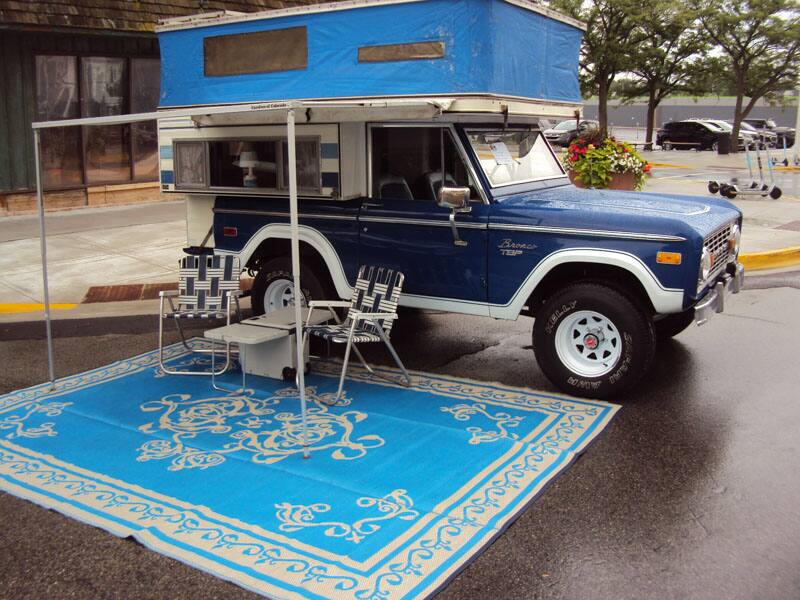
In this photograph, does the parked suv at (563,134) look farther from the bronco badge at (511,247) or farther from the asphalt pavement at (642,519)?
the bronco badge at (511,247)

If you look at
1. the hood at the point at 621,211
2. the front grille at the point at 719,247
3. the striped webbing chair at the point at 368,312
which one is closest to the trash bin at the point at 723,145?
the hood at the point at 621,211

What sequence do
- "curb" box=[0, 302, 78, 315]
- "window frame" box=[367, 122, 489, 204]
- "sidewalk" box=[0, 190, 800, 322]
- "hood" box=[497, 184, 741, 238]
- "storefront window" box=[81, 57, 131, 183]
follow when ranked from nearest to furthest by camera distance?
"hood" box=[497, 184, 741, 238], "window frame" box=[367, 122, 489, 204], "curb" box=[0, 302, 78, 315], "sidewalk" box=[0, 190, 800, 322], "storefront window" box=[81, 57, 131, 183]

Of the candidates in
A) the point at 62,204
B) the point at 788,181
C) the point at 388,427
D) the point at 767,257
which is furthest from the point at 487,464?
the point at 788,181

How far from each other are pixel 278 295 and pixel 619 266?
3356 millimetres

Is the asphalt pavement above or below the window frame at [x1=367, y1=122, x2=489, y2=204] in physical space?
below

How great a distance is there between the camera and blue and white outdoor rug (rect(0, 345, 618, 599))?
421 cm

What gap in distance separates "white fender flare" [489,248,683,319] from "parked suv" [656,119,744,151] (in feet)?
111

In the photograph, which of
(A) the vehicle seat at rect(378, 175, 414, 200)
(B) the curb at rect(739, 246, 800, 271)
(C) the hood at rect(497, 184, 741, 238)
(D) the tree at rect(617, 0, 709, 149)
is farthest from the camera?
(D) the tree at rect(617, 0, 709, 149)

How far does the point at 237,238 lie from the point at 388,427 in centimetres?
300

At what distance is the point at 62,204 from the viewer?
15219 millimetres

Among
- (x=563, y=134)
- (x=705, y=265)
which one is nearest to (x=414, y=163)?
(x=705, y=265)

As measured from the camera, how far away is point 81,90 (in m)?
15.1

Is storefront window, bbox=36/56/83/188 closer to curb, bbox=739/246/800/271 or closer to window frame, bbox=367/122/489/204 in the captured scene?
window frame, bbox=367/122/489/204

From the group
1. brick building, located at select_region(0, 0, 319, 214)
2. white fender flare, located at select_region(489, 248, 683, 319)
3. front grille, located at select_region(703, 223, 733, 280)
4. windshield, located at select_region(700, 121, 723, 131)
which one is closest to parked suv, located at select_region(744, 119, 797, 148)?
windshield, located at select_region(700, 121, 723, 131)
